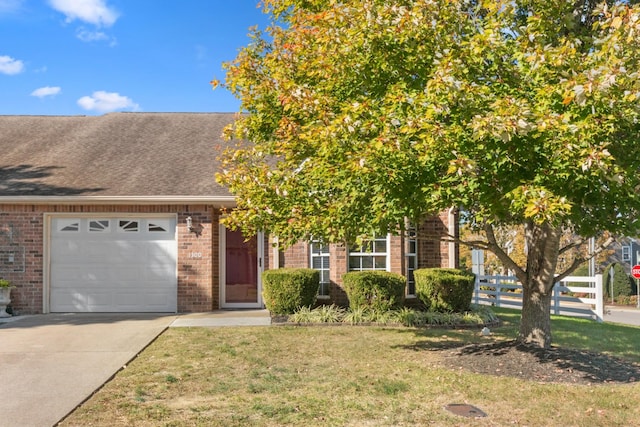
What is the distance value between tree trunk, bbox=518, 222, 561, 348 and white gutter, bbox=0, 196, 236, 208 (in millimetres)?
7455

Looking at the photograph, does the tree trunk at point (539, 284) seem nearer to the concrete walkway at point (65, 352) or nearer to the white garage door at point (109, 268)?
the concrete walkway at point (65, 352)

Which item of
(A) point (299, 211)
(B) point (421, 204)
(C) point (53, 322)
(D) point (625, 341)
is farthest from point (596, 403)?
(C) point (53, 322)

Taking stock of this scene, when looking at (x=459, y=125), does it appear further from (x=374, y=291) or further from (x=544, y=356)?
(x=374, y=291)

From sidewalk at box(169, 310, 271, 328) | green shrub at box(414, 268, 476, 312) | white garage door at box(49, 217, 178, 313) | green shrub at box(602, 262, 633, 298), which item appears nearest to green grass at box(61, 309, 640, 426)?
sidewalk at box(169, 310, 271, 328)

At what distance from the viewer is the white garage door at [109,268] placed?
14.5 meters

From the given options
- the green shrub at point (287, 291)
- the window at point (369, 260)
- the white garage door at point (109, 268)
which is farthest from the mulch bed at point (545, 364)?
the white garage door at point (109, 268)

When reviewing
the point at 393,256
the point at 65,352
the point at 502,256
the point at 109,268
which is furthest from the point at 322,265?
the point at 65,352

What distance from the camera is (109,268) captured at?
47.7 ft

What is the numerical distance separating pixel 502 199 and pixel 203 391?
4.11 m

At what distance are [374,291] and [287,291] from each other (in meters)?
1.98

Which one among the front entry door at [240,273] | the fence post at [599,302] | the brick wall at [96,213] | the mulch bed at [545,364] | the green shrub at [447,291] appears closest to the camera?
the mulch bed at [545,364]

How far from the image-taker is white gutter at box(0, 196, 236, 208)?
13945 millimetres

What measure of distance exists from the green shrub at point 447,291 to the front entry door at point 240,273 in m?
4.57

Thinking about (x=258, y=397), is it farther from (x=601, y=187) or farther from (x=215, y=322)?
(x=215, y=322)
